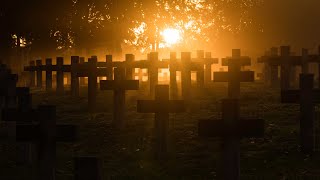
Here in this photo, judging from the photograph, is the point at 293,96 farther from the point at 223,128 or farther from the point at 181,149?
the point at 223,128

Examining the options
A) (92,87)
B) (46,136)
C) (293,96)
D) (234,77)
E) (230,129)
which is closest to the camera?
(46,136)

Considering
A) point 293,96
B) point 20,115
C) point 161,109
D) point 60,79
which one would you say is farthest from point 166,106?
Answer: point 60,79

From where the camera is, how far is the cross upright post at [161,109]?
450 inches

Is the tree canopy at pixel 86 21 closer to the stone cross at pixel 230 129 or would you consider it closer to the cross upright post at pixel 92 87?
the cross upright post at pixel 92 87

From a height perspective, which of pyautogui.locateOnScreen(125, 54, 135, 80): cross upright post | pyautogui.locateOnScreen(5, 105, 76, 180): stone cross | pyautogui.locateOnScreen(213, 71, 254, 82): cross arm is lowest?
pyautogui.locateOnScreen(5, 105, 76, 180): stone cross

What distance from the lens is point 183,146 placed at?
1244 centimetres

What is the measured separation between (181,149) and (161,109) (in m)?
1.10

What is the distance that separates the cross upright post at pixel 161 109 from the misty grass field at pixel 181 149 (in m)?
0.25

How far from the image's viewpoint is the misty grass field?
1018 centimetres

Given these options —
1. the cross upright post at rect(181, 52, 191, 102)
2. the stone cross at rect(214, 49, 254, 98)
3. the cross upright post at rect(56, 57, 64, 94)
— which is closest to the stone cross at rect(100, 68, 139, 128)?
the stone cross at rect(214, 49, 254, 98)

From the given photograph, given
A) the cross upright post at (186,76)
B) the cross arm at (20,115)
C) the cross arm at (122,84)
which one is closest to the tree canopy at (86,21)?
the cross upright post at (186,76)

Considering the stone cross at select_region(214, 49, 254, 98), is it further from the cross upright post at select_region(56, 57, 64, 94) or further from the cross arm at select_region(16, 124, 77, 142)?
the cross upright post at select_region(56, 57, 64, 94)

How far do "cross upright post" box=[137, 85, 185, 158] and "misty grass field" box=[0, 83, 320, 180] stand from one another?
9.8 inches

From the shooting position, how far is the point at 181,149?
12172mm
